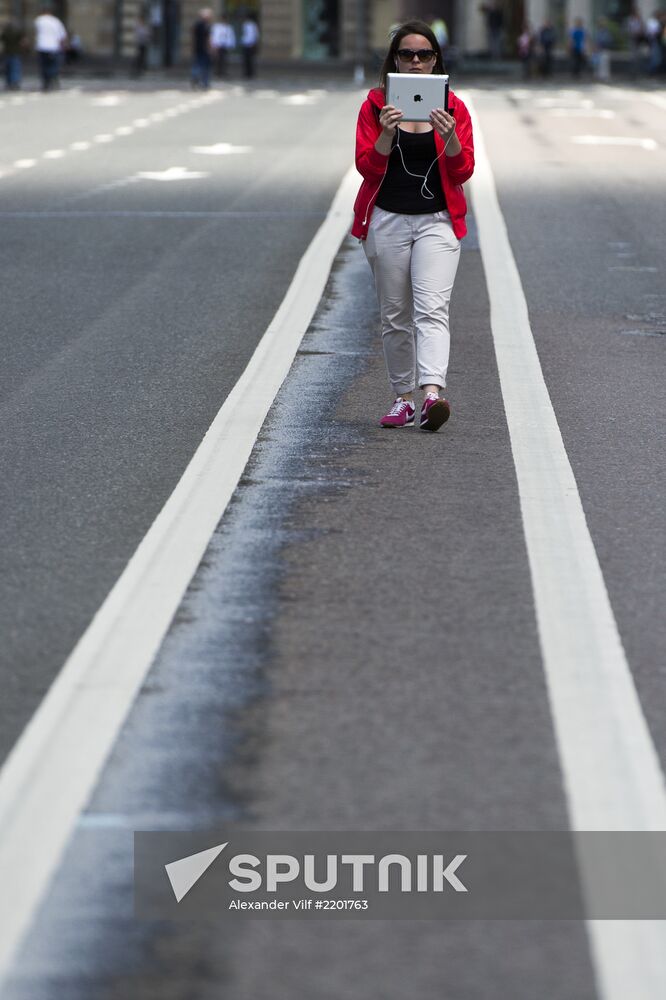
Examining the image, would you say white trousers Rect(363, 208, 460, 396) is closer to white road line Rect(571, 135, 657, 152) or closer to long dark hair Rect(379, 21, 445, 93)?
long dark hair Rect(379, 21, 445, 93)

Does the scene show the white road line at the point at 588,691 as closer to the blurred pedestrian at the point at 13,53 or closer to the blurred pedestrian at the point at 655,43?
the blurred pedestrian at the point at 13,53

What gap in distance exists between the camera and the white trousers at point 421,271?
8242 mm

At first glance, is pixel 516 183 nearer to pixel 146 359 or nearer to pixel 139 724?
pixel 146 359

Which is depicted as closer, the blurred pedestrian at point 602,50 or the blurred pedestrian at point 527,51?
the blurred pedestrian at point 527,51

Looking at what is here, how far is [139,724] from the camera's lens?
4613mm

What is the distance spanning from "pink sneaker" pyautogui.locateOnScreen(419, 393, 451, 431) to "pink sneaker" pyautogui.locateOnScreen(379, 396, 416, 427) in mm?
163

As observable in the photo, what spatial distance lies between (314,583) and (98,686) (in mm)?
1189

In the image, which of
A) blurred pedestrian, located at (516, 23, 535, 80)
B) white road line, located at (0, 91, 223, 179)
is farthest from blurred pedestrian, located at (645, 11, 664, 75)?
white road line, located at (0, 91, 223, 179)

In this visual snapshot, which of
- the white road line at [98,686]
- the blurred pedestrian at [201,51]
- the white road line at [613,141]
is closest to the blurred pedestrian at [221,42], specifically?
the blurred pedestrian at [201,51]

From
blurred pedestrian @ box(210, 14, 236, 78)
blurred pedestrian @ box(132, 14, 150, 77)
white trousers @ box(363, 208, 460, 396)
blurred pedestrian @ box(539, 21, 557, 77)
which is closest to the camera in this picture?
white trousers @ box(363, 208, 460, 396)

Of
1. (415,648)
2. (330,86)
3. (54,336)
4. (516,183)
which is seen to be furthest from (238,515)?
(330,86)

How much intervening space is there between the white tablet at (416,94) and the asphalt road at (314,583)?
4.66ft

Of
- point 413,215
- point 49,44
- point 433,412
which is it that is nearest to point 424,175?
point 413,215

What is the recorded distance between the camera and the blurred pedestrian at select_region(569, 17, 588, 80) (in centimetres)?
6072
